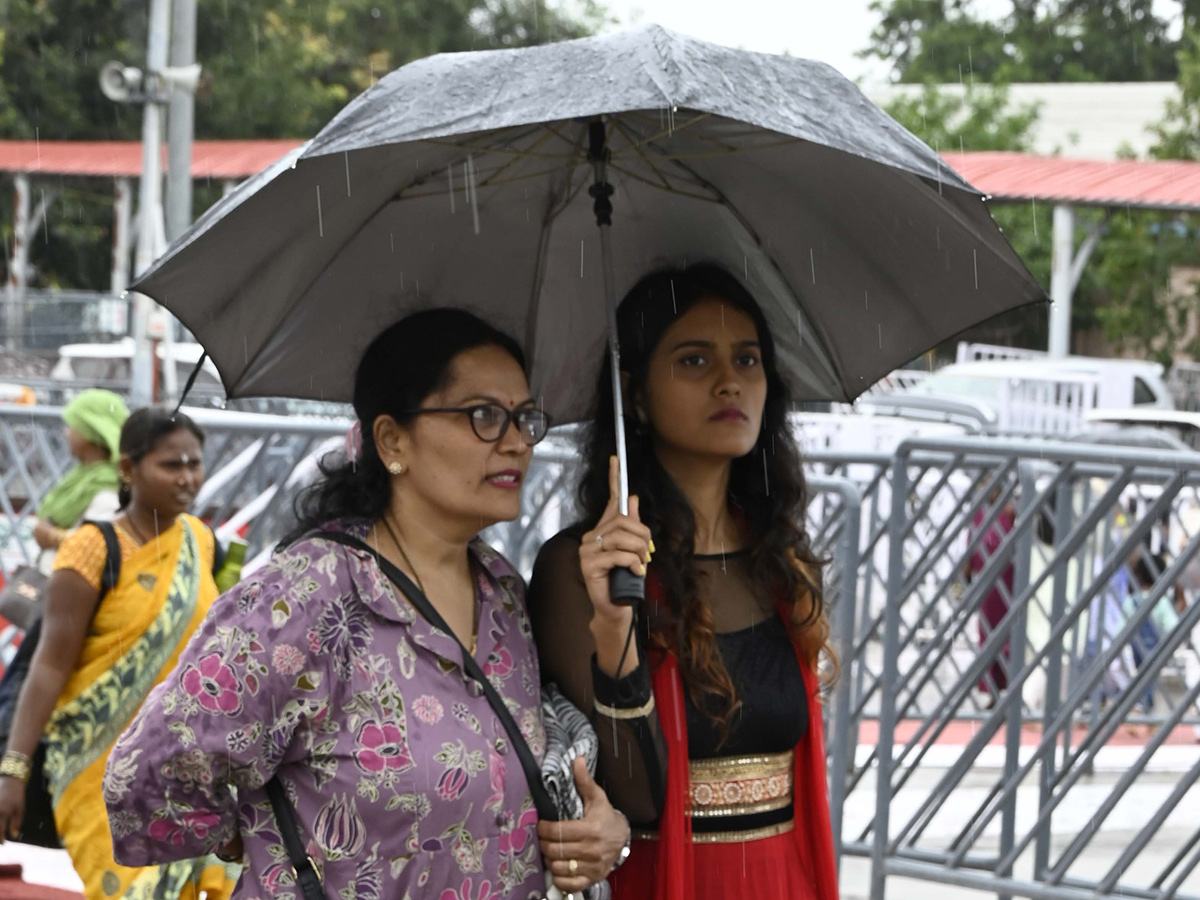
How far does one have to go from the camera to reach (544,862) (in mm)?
2531

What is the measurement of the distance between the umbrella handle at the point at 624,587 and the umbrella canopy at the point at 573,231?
70cm

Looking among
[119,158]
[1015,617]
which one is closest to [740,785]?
[1015,617]

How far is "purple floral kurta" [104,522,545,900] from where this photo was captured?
2.35 meters

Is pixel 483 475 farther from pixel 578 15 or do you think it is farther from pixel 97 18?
pixel 578 15

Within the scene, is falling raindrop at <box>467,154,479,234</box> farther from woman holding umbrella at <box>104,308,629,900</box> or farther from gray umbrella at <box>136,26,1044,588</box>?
woman holding umbrella at <box>104,308,629,900</box>

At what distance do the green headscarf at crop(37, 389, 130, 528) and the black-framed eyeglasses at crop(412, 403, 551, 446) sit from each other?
3645 mm

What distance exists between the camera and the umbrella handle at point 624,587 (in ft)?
7.97

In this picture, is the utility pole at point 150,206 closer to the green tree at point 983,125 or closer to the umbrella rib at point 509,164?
the umbrella rib at point 509,164

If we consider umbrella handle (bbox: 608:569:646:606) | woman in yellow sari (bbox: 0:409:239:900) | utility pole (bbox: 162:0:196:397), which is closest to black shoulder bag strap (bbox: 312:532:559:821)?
umbrella handle (bbox: 608:569:646:606)

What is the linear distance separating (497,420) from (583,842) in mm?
689

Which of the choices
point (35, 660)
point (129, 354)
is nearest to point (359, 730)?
point (35, 660)

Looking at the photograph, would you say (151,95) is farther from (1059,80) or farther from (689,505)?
(1059,80)

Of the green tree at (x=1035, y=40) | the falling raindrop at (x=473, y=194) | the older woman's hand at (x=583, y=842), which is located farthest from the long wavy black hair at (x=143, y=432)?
the green tree at (x=1035, y=40)

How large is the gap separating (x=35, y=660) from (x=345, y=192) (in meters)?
2.03
